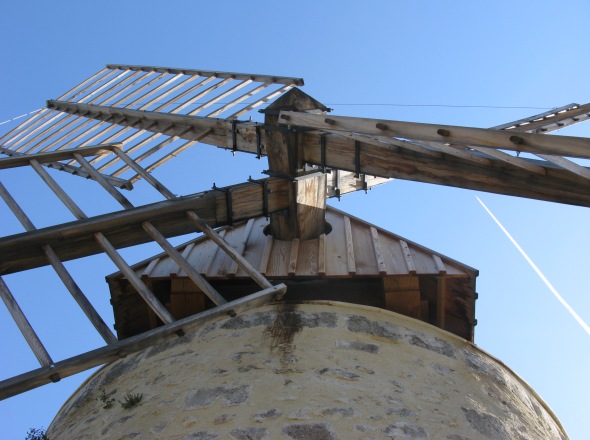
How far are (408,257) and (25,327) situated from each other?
9.35 feet

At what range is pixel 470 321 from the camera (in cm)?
632

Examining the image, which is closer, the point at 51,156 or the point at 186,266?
the point at 186,266

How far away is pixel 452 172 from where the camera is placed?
569 cm

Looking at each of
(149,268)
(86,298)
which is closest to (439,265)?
(149,268)

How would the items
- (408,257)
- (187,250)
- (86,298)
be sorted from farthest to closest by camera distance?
(187,250), (408,257), (86,298)

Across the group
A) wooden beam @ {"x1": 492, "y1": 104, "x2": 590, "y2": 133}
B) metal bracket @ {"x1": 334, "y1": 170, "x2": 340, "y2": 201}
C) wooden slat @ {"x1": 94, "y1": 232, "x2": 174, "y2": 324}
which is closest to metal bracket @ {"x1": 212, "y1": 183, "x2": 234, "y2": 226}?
wooden slat @ {"x1": 94, "y1": 232, "x2": 174, "y2": 324}

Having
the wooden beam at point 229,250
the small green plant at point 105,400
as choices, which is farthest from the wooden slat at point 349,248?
the small green plant at point 105,400

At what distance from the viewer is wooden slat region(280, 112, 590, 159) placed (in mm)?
4211

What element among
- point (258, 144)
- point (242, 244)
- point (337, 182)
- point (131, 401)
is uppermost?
point (337, 182)

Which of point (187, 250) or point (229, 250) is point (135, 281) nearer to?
point (229, 250)

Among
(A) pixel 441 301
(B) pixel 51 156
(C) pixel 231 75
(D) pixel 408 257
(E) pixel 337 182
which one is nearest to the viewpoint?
(A) pixel 441 301

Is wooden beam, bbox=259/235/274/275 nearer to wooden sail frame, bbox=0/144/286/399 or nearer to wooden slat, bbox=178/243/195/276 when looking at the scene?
wooden sail frame, bbox=0/144/286/399

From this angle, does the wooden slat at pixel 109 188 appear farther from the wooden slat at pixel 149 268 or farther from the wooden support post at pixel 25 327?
the wooden support post at pixel 25 327

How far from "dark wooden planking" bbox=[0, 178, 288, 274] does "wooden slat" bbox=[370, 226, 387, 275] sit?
2.54ft
